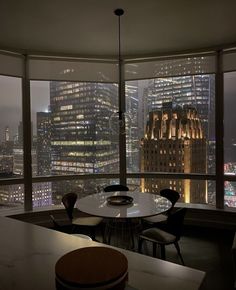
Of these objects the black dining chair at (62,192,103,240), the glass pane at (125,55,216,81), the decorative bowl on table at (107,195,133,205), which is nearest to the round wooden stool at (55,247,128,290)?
the decorative bowl on table at (107,195,133,205)

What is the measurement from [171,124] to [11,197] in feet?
10.6

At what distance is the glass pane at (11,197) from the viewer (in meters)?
4.59

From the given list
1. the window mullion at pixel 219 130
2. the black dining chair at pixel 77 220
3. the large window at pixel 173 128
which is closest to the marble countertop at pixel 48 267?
the black dining chair at pixel 77 220

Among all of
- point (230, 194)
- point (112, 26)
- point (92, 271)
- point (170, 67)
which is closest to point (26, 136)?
point (112, 26)

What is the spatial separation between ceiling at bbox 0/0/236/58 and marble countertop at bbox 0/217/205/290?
258cm

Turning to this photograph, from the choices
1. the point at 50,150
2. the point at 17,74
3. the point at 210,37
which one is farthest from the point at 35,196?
the point at 210,37

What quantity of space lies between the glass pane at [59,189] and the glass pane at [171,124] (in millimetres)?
713

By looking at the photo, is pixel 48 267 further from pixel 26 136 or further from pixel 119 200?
pixel 26 136

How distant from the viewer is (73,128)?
494cm

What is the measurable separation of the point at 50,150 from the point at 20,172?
662 millimetres

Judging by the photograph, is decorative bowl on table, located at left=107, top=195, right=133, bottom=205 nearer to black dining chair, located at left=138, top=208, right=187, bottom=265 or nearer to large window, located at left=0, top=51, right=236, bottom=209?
black dining chair, located at left=138, top=208, right=187, bottom=265

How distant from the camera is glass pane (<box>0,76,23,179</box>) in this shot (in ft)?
14.9

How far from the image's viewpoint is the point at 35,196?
4.84 m

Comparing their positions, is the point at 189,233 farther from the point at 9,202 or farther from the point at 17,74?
the point at 17,74
